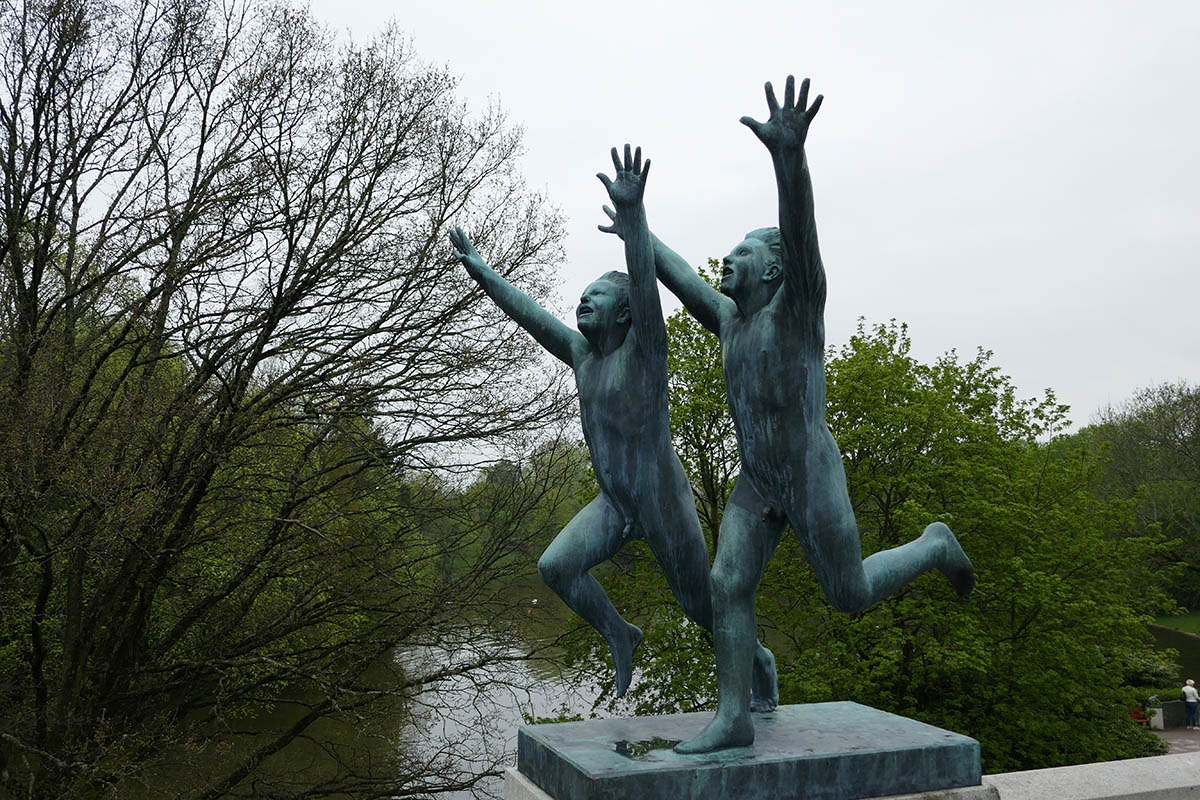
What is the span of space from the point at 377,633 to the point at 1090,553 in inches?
492

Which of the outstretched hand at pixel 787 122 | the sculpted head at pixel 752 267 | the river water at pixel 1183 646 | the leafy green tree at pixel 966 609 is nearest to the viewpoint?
the outstretched hand at pixel 787 122

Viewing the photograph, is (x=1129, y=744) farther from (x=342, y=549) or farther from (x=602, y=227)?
(x=602, y=227)

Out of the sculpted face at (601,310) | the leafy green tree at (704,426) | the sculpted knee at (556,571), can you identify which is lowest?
the sculpted knee at (556,571)

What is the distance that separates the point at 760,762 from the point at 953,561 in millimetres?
1426

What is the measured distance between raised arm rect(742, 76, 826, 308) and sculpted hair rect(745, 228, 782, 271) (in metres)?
0.41

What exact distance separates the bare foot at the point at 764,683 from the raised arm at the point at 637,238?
1.58 m

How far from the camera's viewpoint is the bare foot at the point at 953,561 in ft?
14.7

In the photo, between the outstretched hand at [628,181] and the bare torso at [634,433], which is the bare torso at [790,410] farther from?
the outstretched hand at [628,181]

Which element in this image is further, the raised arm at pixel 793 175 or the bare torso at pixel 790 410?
the bare torso at pixel 790 410

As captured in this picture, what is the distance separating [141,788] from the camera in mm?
12836

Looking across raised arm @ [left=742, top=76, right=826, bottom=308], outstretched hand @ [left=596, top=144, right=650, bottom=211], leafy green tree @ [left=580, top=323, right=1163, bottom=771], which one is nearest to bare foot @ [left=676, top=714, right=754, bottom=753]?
raised arm @ [left=742, top=76, right=826, bottom=308]

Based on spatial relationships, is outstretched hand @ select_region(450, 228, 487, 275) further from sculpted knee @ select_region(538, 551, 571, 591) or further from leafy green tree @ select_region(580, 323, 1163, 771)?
leafy green tree @ select_region(580, 323, 1163, 771)

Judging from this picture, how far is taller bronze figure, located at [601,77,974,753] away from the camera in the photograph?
3910 millimetres

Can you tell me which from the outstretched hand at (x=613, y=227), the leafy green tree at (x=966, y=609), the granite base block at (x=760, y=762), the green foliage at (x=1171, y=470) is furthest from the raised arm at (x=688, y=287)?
the green foliage at (x=1171, y=470)
